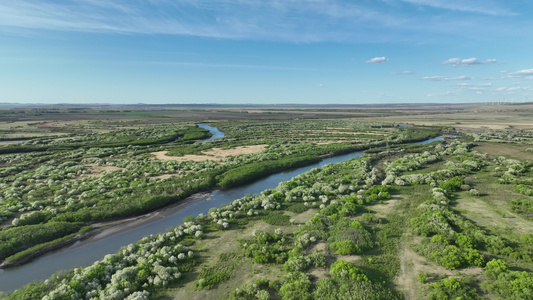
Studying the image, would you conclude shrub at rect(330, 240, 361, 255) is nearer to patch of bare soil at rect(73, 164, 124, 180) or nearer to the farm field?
Result: the farm field

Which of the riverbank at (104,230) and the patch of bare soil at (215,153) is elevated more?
the patch of bare soil at (215,153)

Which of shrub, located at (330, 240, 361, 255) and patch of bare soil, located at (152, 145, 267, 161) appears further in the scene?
patch of bare soil, located at (152, 145, 267, 161)

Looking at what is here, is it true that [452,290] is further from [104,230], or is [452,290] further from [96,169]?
[96,169]

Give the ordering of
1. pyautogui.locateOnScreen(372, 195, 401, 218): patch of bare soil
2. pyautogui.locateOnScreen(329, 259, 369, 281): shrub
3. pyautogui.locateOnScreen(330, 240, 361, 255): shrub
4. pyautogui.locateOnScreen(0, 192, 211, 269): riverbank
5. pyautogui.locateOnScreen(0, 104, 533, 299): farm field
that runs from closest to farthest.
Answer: pyautogui.locateOnScreen(0, 104, 533, 299): farm field
pyautogui.locateOnScreen(329, 259, 369, 281): shrub
pyautogui.locateOnScreen(330, 240, 361, 255): shrub
pyautogui.locateOnScreen(0, 192, 211, 269): riverbank
pyautogui.locateOnScreen(372, 195, 401, 218): patch of bare soil

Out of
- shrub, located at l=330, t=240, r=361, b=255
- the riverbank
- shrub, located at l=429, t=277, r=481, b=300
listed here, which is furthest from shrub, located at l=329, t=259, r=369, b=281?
the riverbank

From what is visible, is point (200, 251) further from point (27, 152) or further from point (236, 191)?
point (27, 152)

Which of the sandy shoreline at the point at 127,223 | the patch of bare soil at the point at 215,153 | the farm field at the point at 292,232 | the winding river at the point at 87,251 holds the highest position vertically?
the patch of bare soil at the point at 215,153

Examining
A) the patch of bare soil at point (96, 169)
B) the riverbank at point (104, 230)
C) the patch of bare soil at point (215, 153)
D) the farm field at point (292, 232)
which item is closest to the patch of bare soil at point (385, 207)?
the farm field at point (292, 232)

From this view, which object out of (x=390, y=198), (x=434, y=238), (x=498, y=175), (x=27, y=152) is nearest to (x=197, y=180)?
(x=390, y=198)

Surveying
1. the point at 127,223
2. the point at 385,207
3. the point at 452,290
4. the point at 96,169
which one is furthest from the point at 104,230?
the point at 385,207

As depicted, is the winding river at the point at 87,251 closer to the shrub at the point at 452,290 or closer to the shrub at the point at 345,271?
the shrub at the point at 345,271

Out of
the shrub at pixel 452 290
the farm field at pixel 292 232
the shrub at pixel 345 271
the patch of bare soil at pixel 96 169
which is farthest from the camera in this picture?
the patch of bare soil at pixel 96 169
